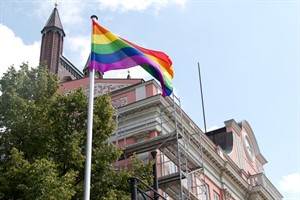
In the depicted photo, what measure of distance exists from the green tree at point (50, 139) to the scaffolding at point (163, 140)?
4.00 m

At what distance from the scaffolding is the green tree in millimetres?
4002

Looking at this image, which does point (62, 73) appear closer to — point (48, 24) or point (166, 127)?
point (48, 24)

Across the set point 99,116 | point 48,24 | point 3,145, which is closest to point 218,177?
point 99,116

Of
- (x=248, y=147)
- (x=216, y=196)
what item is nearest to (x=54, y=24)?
(x=248, y=147)

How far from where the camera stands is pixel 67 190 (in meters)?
15.2

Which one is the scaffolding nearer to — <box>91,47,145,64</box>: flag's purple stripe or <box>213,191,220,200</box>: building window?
<box>213,191,220,200</box>: building window

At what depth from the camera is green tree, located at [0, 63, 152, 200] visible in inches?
624

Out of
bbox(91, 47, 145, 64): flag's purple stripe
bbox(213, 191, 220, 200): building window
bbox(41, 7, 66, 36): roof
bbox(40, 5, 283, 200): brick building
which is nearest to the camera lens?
bbox(91, 47, 145, 64): flag's purple stripe

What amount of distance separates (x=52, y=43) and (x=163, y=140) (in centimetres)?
3973

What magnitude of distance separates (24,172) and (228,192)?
16.7 metres

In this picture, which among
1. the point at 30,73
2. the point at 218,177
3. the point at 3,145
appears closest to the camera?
the point at 3,145

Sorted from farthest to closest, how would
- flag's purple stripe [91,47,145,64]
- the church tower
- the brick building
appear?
the church tower → the brick building → flag's purple stripe [91,47,145,64]

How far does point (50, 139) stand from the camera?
1717cm

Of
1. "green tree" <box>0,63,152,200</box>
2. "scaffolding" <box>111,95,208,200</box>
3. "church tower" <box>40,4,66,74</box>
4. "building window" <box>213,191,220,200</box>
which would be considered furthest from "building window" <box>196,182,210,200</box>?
"church tower" <box>40,4,66,74</box>
